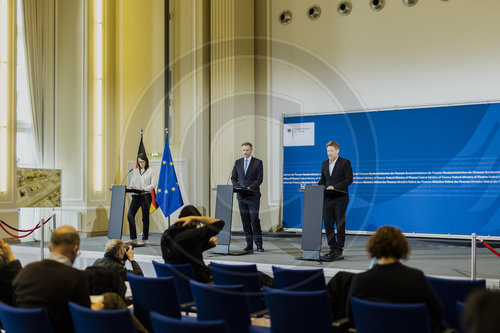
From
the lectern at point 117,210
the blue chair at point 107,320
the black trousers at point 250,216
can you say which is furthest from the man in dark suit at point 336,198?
the blue chair at point 107,320

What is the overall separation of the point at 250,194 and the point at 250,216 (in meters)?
0.34

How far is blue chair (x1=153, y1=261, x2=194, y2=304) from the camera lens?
4.10m

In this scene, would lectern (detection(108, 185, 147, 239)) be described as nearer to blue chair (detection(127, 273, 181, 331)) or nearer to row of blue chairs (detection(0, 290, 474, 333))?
blue chair (detection(127, 273, 181, 331))

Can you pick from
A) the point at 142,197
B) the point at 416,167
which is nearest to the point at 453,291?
the point at 416,167

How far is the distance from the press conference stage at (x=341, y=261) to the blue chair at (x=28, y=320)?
12.8 ft

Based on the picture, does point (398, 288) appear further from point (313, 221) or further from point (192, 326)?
point (313, 221)

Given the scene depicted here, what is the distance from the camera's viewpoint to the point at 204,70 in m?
11.1

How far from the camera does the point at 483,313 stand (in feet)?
4.41

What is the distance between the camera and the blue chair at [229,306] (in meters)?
3.03

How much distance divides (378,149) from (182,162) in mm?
3943

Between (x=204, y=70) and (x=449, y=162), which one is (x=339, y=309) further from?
(x=204, y=70)

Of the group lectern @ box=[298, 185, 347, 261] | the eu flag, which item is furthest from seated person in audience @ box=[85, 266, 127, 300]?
the eu flag

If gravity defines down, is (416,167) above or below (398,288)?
above

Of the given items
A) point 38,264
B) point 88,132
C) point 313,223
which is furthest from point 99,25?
point 38,264
